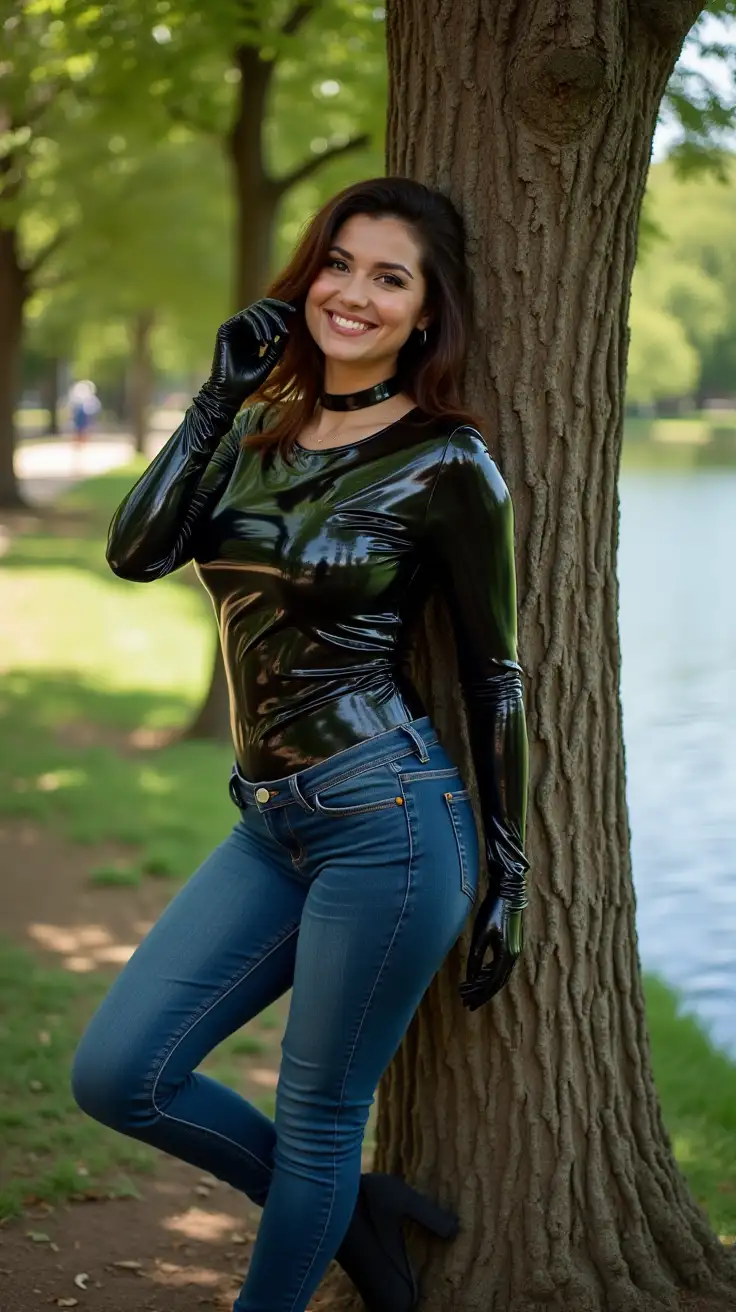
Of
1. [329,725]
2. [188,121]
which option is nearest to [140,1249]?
[329,725]

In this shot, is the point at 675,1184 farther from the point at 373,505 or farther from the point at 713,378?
the point at 713,378

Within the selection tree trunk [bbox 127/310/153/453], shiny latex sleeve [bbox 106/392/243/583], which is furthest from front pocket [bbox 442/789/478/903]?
tree trunk [bbox 127/310/153/453]

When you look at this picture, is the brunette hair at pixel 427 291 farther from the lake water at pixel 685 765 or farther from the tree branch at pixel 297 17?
the tree branch at pixel 297 17

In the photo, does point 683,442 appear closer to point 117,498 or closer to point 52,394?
point 117,498

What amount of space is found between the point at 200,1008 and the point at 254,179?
727cm

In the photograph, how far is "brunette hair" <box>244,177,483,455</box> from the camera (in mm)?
2695

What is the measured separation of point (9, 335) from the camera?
2077 cm

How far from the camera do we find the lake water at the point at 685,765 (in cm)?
633

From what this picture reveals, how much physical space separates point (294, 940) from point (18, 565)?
1420 cm

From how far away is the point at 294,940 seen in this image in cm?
275

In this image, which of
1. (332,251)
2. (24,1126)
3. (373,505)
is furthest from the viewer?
(24,1126)

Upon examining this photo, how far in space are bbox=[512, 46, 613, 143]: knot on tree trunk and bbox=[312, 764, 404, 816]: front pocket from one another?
1.27 meters

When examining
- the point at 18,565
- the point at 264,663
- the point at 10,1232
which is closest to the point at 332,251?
the point at 264,663

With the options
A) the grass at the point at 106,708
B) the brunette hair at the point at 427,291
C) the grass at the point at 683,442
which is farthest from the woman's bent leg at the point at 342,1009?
the grass at the point at 683,442
